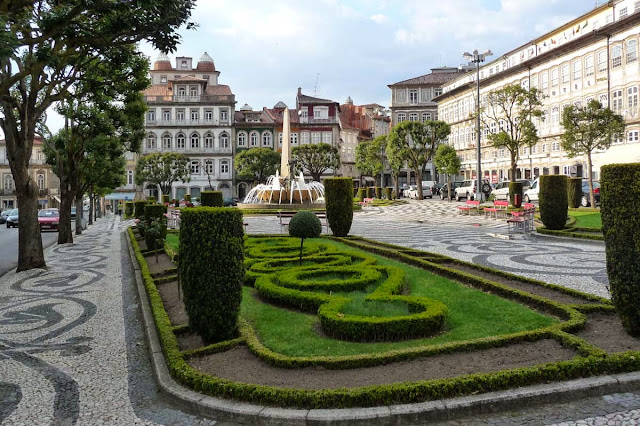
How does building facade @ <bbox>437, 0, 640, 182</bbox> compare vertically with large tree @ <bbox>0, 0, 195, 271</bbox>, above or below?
above

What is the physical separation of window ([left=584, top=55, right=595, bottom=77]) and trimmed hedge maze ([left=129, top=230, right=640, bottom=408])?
1461 inches

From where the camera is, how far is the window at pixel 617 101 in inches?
1491

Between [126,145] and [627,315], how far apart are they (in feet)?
72.5

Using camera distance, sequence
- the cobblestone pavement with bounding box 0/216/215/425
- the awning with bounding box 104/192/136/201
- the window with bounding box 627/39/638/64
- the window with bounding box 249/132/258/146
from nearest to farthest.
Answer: the cobblestone pavement with bounding box 0/216/215/425 → the window with bounding box 627/39/638/64 → the window with bounding box 249/132/258/146 → the awning with bounding box 104/192/136/201

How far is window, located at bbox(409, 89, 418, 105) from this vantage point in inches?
3091

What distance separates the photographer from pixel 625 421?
4559mm

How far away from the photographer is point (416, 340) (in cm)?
657

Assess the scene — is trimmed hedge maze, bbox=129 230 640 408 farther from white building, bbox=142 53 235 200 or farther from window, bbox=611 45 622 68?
white building, bbox=142 53 235 200

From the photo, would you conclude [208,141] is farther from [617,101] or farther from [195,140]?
[617,101]

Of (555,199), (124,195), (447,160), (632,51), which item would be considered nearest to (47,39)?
(555,199)

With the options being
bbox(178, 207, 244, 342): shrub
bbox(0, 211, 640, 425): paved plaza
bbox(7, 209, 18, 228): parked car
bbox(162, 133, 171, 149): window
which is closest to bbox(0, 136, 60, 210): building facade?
bbox(162, 133, 171, 149): window

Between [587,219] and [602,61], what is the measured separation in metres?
22.2

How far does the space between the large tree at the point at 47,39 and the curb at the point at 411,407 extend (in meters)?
5.46

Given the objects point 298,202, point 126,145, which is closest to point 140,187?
point 298,202
